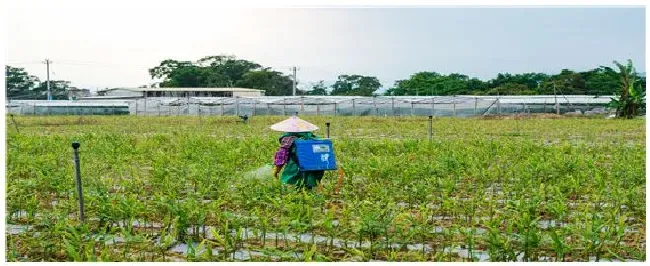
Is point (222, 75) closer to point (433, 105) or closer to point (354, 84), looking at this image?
point (354, 84)

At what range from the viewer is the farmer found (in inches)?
213

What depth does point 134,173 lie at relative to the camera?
22.4ft

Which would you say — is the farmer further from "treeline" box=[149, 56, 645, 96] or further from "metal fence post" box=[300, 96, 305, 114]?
"treeline" box=[149, 56, 645, 96]

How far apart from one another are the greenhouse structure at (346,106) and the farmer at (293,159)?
2250 centimetres

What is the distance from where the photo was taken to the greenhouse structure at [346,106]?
29188 millimetres

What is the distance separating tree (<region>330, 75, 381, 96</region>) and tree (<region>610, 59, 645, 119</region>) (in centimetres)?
2453

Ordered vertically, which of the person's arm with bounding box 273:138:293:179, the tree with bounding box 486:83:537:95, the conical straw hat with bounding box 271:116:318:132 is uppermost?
the tree with bounding box 486:83:537:95

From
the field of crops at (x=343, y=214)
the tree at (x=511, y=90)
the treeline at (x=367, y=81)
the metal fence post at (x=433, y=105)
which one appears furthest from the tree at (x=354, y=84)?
the field of crops at (x=343, y=214)

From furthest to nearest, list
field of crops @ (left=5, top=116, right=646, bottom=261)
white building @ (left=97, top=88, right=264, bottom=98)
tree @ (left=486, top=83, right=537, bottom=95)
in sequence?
white building @ (left=97, top=88, right=264, bottom=98) < tree @ (left=486, top=83, right=537, bottom=95) < field of crops @ (left=5, top=116, right=646, bottom=261)

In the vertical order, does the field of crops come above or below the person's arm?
below

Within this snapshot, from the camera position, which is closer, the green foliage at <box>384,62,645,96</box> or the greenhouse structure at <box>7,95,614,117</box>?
the greenhouse structure at <box>7,95,614,117</box>

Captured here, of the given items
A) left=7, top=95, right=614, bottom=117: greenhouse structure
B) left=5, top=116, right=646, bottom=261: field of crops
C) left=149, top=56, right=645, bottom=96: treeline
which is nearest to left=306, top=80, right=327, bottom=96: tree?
left=149, top=56, right=645, bottom=96: treeline

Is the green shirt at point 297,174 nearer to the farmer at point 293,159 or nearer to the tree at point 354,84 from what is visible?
the farmer at point 293,159
